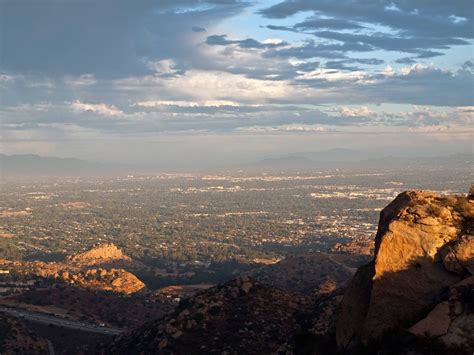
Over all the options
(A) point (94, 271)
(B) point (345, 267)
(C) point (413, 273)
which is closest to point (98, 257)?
(A) point (94, 271)

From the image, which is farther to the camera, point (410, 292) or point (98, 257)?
point (98, 257)

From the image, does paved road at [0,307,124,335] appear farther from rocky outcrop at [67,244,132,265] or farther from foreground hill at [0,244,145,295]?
rocky outcrop at [67,244,132,265]

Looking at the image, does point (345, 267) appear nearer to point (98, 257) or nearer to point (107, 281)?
point (107, 281)

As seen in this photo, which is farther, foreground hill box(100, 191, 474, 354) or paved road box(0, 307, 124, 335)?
paved road box(0, 307, 124, 335)

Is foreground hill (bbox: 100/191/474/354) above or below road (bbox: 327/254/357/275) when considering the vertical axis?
above

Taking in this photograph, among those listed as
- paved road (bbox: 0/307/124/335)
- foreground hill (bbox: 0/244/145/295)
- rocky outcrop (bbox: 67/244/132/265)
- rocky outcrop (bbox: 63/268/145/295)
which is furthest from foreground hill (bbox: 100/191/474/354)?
rocky outcrop (bbox: 67/244/132/265)

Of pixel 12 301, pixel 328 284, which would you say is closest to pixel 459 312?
pixel 328 284
